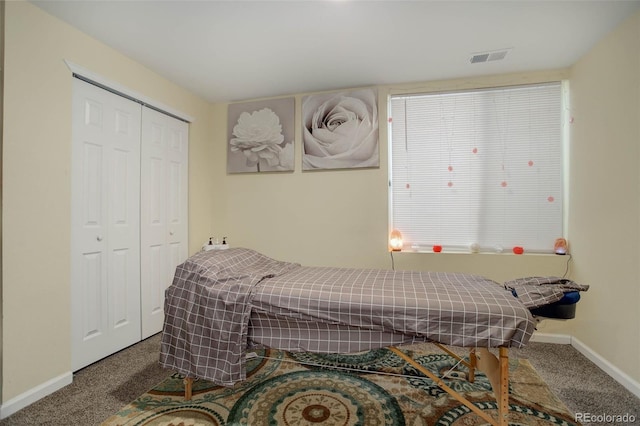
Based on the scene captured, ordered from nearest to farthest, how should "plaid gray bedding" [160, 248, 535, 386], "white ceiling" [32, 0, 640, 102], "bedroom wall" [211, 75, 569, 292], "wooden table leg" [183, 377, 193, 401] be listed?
"plaid gray bedding" [160, 248, 535, 386] → "wooden table leg" [183, 377, 193, 401] → "white ceiling" [32, 0, 640, 102] → "bedroom wall" [211, 75, 569, 292]

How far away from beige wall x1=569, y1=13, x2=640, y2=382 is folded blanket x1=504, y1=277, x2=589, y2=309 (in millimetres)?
808

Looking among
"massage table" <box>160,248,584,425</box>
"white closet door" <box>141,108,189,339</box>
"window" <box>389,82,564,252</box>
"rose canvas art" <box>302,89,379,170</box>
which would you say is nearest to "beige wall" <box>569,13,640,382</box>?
"window" <box>389,82,564,252</box>

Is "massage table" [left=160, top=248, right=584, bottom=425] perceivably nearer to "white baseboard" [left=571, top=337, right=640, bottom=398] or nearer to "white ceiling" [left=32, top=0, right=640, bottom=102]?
"white baseboard" [left=571, top=337, right=640, bottom=398]

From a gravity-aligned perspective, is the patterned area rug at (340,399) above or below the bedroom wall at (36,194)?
below

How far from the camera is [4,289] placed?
159 cm

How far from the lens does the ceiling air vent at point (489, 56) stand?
2.25 metres

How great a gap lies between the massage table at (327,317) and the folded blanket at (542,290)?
0.22 feet

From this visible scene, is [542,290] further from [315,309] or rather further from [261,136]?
[261,136]

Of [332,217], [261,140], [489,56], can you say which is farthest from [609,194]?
[261,140]

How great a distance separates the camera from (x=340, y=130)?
113 inches

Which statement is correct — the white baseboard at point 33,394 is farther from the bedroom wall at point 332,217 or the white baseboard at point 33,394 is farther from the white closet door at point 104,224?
the bedroom wall at point 332,217

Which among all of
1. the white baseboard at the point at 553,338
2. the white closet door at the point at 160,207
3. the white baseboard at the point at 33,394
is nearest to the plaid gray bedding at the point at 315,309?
the white baseboard at the point at 33,394

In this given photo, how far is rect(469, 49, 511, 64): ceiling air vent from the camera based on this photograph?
2.25m

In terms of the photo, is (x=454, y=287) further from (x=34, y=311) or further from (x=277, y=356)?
(x=34, y=311)
